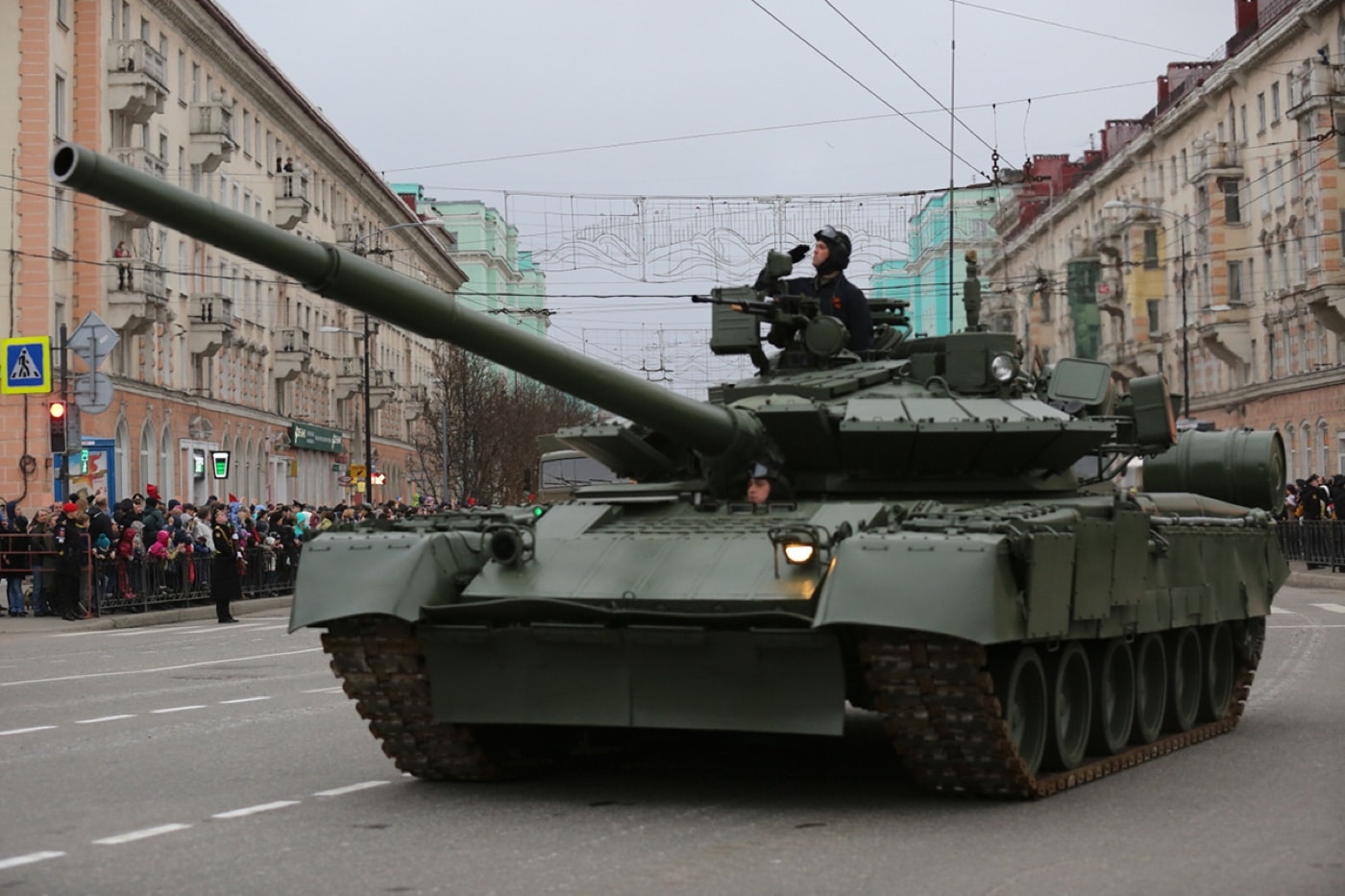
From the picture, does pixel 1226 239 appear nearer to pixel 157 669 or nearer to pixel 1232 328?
pixel 1232 328

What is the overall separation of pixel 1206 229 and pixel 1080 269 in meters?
9.95

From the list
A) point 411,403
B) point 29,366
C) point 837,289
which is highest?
point 411,403

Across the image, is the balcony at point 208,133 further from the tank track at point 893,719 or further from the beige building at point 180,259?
the tank track at point 893,719

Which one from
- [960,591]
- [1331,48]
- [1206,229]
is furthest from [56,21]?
[960,591]

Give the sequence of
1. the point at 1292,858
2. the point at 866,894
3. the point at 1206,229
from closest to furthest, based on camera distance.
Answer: the point at 866,894 < the point at 1292,858 < the point at 1206,229

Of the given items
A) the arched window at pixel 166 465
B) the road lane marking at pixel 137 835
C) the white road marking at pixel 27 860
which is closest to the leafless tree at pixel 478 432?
the arched window at pixel 166 465

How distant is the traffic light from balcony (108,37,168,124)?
675 inches

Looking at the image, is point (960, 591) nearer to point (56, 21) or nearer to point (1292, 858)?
point (1292, 858)

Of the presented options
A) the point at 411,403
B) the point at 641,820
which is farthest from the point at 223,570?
the point at 411,403

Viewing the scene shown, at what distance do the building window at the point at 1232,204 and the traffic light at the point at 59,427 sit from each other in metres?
40.2

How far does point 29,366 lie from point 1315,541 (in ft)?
→ 72.6

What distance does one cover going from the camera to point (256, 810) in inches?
396

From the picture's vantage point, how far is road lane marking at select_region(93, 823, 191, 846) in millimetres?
9039

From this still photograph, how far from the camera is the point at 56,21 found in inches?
1698
